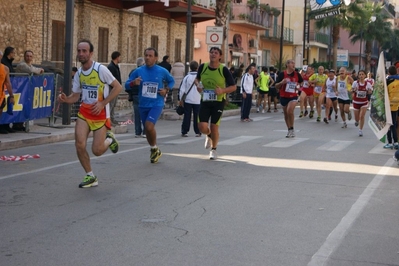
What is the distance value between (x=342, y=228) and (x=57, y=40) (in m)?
20.8

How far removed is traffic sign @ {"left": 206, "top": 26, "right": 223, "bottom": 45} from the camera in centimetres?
2968

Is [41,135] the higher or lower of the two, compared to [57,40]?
lower

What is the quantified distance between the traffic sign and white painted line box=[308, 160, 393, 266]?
60.6ft

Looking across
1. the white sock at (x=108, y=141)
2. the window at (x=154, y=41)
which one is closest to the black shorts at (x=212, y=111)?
the white sock at (x=108, y=141)

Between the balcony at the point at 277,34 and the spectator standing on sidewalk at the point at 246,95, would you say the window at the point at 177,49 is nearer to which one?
the spectator standing on sidewalk at the point at 246,95

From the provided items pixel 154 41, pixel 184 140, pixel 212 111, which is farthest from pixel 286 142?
pixel 154 41

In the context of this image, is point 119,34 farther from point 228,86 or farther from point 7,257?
point 7,257

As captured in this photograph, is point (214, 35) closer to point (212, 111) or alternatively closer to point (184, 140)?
point (184, 140)

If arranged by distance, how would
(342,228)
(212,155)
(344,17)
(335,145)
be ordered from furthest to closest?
(344,17) < (335,145) < (212,155) < (342,228)

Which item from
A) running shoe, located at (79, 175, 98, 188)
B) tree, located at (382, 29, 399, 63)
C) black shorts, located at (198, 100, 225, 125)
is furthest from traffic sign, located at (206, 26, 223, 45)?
tree, located at (382, 29, 399, 63)

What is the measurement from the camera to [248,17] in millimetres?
52750

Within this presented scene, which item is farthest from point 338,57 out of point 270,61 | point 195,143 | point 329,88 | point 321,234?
point 321,234

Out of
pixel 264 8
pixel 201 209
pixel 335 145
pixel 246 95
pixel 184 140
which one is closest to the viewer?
pixel 201 209

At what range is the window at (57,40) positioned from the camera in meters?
27.0
